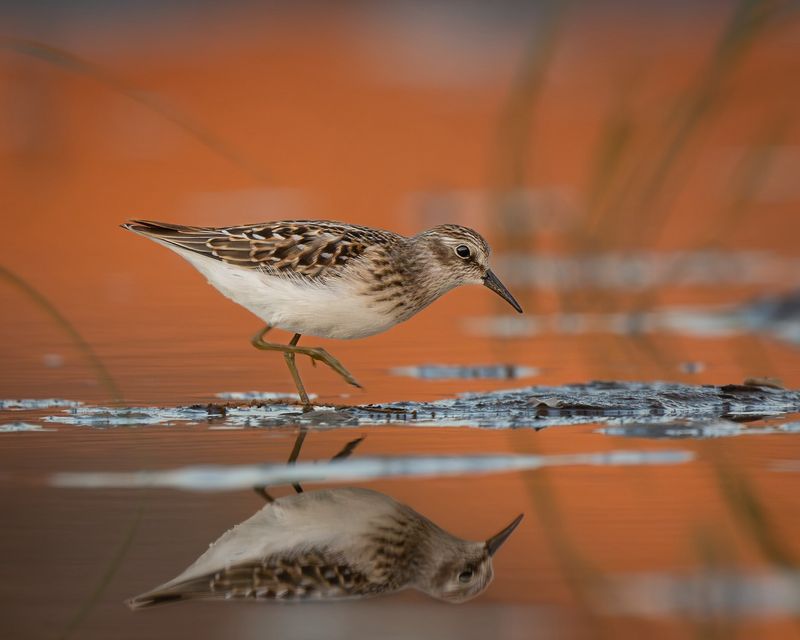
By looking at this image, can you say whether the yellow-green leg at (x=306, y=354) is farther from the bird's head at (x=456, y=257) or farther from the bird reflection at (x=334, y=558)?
the bird reflection at (x=334, y=558)

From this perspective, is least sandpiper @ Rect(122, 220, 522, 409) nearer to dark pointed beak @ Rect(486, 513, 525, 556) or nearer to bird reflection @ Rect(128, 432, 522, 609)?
bird reflection @ Rect(128, 432, 522, 609)

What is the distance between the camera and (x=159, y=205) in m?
16.2

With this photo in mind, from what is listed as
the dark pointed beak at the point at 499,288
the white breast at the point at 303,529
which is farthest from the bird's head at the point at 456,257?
the white breast at the point at 303,529

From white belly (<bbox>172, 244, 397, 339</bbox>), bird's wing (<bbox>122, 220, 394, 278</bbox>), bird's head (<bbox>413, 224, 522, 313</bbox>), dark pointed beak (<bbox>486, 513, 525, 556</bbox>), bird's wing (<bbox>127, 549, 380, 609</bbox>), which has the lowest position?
bird's wing (<bbox>127, 549, 380, 609</bbox>)

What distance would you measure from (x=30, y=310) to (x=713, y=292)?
498cm

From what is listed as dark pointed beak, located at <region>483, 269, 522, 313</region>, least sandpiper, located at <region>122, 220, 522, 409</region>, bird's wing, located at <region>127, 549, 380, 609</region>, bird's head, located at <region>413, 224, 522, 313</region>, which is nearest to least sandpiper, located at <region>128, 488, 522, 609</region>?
bird's wing, located at <region>127, 549, 380, 609</region>

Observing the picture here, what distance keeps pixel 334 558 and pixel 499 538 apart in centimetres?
58

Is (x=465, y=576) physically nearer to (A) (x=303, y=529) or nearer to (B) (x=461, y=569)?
(B) (x=461, y=569)

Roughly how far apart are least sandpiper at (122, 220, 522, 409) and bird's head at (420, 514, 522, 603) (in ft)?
9.10

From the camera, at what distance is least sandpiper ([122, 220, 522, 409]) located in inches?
320

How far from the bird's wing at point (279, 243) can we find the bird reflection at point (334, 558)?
259 centimetres

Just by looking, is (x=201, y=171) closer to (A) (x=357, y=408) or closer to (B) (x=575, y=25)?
(A) (x=357, y=408)

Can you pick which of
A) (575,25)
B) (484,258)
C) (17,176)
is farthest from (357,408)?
(575,25)

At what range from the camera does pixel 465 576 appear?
4949 millimetres
